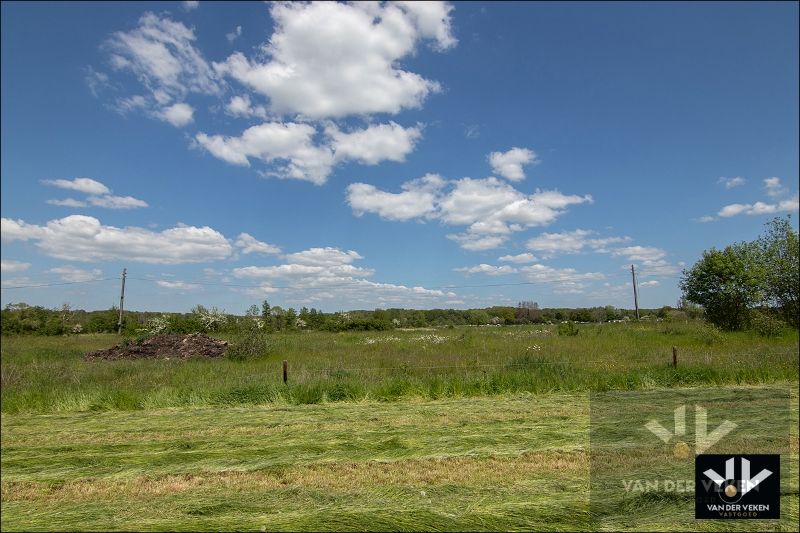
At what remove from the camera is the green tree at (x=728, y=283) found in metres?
24.4

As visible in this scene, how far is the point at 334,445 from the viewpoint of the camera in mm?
6887

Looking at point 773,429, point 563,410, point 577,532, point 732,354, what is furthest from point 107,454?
point 732,354

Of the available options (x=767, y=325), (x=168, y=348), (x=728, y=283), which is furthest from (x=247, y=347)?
(x=728, y=283)

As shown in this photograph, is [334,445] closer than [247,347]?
Yes

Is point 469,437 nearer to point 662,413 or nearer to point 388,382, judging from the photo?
point 662,413

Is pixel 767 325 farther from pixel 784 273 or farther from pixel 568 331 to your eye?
pixel 568 331

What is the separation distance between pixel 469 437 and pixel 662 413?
3.89 metres

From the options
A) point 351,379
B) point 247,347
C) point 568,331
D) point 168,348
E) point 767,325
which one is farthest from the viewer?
point 568,331

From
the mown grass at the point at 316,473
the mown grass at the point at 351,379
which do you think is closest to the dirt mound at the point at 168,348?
the mown grass at the point at 351,379

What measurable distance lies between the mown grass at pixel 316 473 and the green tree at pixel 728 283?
A: 19.3 metres

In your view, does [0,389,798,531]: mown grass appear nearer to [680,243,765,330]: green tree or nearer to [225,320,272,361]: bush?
[225,320,272,361]: bush

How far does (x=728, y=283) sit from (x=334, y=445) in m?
36.7

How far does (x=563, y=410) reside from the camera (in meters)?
8.97

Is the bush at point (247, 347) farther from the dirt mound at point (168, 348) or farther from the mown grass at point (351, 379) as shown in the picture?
the mown grass at point (351, 379)
